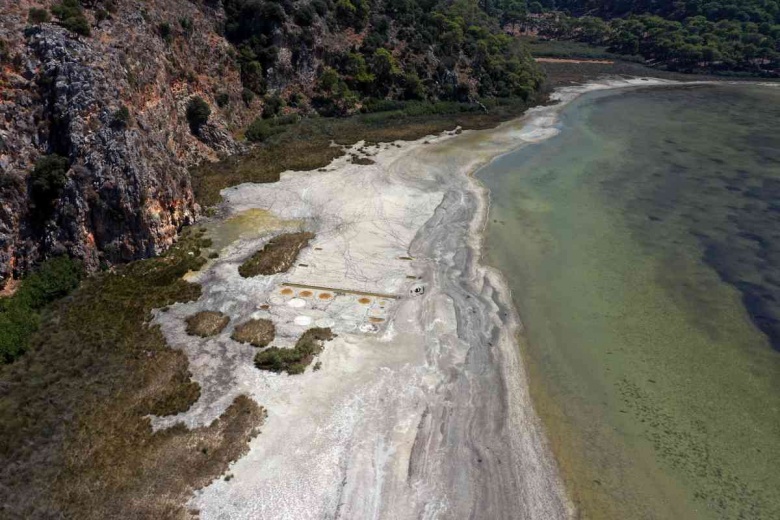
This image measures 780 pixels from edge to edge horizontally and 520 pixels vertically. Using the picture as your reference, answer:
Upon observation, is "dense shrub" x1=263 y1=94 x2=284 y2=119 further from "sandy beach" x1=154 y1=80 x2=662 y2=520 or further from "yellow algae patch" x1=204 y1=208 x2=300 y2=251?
"yellow algae patch" x1=204 y1=208 x2=300 y2=251

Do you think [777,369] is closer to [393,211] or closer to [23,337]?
[393,211]

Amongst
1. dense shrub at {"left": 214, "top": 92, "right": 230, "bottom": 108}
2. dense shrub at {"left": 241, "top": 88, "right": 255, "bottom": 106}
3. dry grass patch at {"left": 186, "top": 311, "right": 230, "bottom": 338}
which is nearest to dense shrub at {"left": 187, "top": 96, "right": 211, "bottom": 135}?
dense shrub at {"left": 214, "top": 92, "right": 230, "bottom": 108}

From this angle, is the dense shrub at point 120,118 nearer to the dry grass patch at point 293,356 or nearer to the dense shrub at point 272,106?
the dry grass patch at point 293,356

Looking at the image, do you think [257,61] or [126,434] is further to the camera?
[257,61]

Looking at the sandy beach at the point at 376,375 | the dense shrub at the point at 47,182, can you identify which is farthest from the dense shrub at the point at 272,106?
the dense shrub at the point at 47,182

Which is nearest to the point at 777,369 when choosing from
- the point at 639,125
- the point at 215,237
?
the point at 215,237
